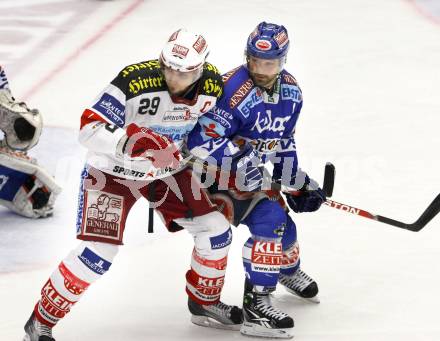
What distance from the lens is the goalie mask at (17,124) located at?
546 cm

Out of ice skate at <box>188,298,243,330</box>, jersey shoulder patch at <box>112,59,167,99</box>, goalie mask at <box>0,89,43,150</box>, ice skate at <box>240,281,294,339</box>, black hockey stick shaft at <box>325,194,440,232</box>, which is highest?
jersey shoulder patch at <box>112,59,167,99</box>

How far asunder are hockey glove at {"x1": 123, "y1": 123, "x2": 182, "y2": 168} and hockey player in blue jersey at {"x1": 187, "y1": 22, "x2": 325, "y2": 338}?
22 centimetres

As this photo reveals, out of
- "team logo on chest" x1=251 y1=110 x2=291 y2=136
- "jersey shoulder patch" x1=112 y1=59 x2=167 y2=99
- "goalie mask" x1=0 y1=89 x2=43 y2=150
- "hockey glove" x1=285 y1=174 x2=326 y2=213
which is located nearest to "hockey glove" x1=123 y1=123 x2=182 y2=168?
"jersey shoulder patch" x1=112 y1=59 x2=167 y2=99

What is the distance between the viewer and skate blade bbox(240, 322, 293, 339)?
4598 millimetres

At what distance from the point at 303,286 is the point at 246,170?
63 centimetres

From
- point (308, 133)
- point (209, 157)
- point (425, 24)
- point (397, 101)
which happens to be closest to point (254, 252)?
point (209, 157)

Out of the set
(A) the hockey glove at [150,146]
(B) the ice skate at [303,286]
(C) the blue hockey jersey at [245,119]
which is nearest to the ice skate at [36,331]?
(A) the hockey glove at [150,146]

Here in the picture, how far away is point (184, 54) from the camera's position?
4254mm

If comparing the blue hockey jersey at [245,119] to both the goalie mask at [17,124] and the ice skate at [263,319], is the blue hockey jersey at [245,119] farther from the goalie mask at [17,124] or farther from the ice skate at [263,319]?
the goalie mask at [17,124]

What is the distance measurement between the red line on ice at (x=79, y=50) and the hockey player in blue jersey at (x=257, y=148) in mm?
2740

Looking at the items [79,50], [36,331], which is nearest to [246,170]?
[36,331]

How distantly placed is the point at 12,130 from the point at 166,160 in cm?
137

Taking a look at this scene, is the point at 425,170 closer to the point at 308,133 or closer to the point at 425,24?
the point at 308,133

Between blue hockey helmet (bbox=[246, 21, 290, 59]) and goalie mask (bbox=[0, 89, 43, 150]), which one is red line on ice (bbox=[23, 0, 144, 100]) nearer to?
goalie mask (bbox=[0, 89, 43, 150])
